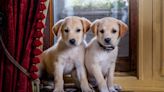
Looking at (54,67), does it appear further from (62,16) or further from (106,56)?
(62,16)

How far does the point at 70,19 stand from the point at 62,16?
0.34m

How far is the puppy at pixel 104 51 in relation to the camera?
1.36 m

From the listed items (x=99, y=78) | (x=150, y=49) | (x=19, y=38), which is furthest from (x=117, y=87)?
(x=19, y=38)

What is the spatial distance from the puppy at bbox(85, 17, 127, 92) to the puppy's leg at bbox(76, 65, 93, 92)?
0.03 m

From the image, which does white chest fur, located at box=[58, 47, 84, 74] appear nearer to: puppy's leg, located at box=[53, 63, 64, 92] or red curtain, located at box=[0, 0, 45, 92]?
puppy's leg, located at box=[53, 63, 64, 92]

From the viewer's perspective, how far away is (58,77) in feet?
4.54

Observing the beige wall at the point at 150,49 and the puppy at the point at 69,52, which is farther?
the beige wall at the point at 150,49

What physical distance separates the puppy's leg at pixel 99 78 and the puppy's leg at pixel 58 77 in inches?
5.9

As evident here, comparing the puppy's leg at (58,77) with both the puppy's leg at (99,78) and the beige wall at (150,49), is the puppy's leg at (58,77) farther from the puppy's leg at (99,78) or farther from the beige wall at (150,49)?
the beige wall at (150,49)

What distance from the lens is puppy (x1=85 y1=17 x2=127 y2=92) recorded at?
136cm

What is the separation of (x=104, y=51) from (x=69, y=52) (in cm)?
16

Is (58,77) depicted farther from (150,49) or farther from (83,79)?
(150,49)

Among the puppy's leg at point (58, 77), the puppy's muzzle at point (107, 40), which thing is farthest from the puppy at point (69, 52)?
the puppy's muzzle at point (107, 40)

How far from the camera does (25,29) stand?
1332 mm
